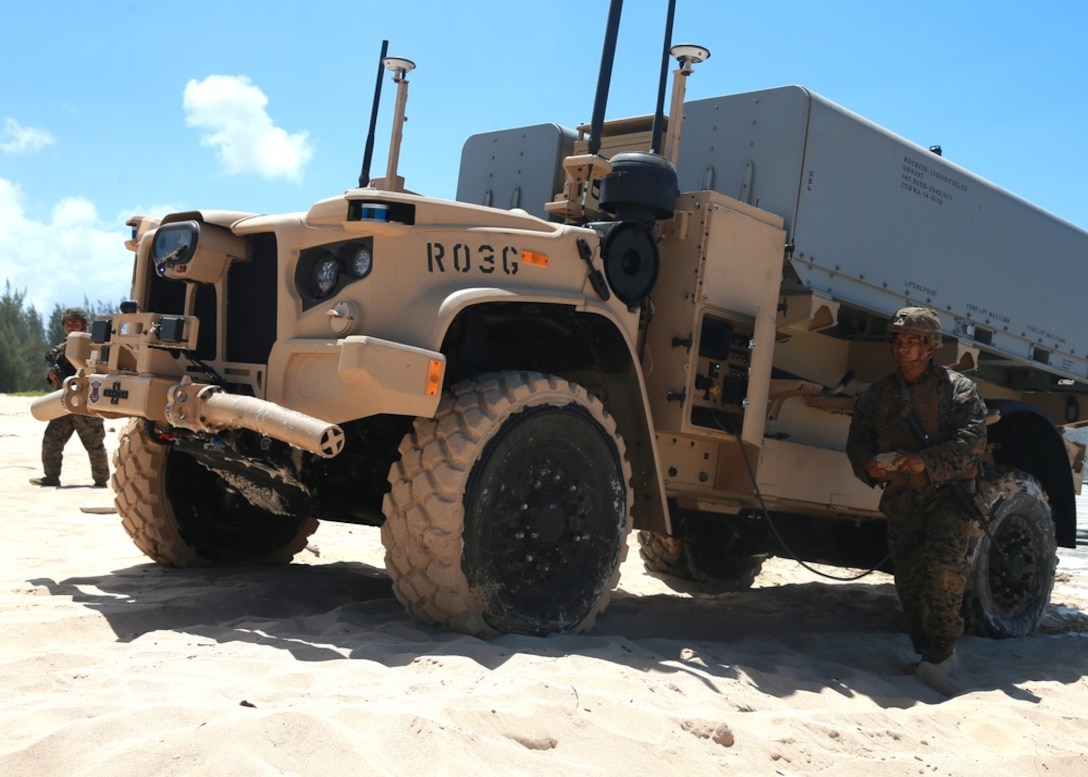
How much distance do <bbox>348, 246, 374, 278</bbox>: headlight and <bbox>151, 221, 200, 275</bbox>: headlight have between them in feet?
2.67

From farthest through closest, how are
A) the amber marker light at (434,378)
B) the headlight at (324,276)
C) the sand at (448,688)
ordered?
the headlight at (324,276) → the amber marker light at (434,378) → the sand at (448,688)

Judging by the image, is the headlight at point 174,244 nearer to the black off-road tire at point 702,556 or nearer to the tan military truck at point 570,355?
the tan military truck at point 570,355

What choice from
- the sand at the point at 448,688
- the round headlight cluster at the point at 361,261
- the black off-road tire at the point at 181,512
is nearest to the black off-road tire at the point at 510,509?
the sand at the point at 448,688

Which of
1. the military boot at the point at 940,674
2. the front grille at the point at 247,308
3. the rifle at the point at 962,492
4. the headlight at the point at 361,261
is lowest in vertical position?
the military boot at the point at 940,674

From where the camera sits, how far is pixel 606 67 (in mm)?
5684

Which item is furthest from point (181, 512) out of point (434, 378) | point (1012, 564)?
point (1012, 564)

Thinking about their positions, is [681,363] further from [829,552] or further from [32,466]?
[32,466]

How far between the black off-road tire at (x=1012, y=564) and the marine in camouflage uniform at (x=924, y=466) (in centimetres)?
100

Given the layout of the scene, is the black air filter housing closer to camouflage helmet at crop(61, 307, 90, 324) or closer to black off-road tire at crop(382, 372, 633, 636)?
black off-road tire at crop(382, 372, 633, 636)

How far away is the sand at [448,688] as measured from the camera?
118 inches

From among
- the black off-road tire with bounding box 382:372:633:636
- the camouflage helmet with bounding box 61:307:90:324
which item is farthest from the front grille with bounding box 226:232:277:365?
the camouflage helmet with bounding box 61:307:90:324

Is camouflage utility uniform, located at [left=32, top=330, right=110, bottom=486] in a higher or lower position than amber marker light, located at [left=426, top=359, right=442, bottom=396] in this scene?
lower

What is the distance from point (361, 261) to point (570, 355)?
47.7 inches

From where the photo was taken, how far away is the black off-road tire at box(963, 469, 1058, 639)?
265 inches
